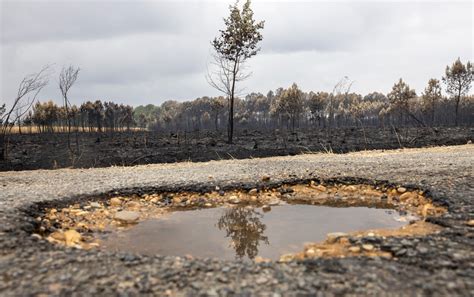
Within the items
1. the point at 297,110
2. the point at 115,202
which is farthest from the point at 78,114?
the point at 115,202

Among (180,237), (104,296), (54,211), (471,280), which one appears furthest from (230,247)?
(54,211)

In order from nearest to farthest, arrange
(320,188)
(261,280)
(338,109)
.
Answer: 1. (261,280)
2. (320,188)
3. (338,109)

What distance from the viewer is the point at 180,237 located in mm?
7152

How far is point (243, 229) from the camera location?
25.8 feet

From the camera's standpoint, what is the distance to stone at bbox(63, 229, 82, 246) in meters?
6.45

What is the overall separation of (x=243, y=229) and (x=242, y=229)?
0.02 meters

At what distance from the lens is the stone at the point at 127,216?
27.2ft

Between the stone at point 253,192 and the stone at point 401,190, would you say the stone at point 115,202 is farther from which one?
the stone at point 401,190

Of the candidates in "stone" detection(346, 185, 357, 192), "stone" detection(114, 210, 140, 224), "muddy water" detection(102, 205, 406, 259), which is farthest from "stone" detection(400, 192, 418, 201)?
"stone" detection(114, 210, 140, 224)

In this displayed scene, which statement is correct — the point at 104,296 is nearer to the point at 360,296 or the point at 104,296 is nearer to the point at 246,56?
the point at 360,296

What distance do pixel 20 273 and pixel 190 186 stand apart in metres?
6.31

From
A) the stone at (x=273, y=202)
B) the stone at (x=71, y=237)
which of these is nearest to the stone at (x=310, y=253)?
the stone at (x=273, y=202)

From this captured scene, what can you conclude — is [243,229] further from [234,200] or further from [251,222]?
[234,200]

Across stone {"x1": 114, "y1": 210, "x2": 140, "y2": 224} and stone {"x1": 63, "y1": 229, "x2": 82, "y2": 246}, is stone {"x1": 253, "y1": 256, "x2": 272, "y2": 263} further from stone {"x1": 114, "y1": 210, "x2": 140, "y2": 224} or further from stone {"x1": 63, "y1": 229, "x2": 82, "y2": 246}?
stone {"x1": 114, "y1": 210, "x2": 140, "y2": 224}
